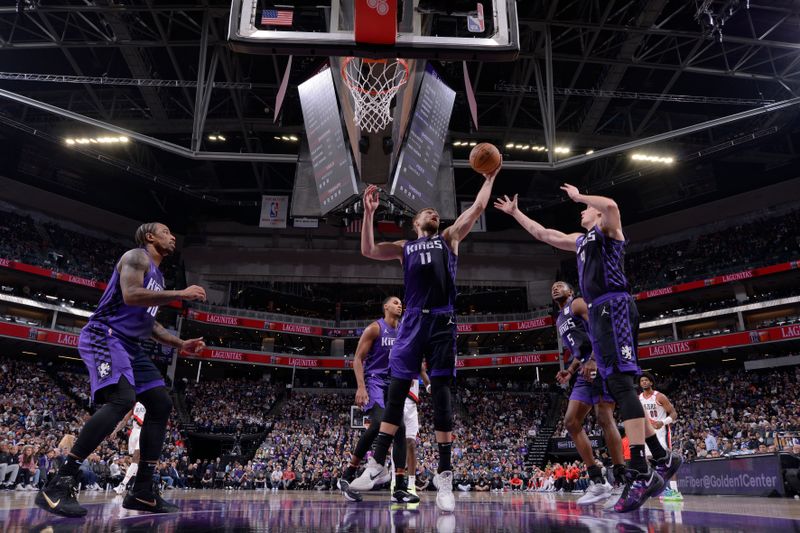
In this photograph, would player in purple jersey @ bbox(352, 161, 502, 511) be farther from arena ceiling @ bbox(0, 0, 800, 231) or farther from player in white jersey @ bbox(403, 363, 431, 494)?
arena ceiling @ bbox(0, 0, 800, 231)

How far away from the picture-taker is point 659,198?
29.5 metres

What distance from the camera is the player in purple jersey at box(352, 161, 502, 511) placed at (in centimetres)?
375

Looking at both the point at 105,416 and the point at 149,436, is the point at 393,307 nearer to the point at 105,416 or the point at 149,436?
the point at 149,436

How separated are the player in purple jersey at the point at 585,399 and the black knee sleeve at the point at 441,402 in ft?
4.63

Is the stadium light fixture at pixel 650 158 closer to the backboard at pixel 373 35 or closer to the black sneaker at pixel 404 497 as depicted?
the backboard at pixel 373 35

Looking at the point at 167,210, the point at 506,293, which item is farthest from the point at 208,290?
the point at 506,293

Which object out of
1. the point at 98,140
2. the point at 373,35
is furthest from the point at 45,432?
the point at 373,35

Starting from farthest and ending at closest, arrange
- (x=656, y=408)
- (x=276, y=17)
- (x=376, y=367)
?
(x=656, y=408)
(x=376, y=367)
(x=276, y=17)

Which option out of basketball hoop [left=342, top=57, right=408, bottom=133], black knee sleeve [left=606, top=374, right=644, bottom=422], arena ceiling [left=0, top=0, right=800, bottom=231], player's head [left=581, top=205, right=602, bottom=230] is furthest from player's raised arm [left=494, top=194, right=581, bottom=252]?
arena ceiling [left=0, top=0, right=800, bottom=231]

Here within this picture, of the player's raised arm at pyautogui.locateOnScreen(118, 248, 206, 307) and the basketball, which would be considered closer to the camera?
the player's raised arm at pyautogui.locateOnScreen(118, 248, 206, 307)

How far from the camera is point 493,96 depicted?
21.0m

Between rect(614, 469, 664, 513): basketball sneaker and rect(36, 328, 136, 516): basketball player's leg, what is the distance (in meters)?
3.25

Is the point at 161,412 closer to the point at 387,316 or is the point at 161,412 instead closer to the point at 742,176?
the point at 387,316

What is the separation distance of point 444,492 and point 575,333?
225cm
